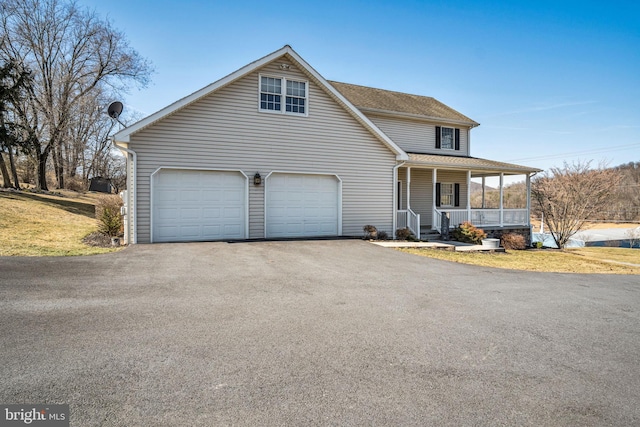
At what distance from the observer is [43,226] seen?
45.6 ft

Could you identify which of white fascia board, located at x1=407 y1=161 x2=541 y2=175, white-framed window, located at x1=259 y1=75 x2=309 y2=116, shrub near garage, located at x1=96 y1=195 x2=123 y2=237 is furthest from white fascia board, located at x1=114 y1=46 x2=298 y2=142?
white fascia board, located at x1=407 y1=161 x2=541 y2=175

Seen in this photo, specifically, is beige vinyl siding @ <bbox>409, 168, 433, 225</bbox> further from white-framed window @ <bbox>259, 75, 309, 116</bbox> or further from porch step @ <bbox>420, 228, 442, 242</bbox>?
white-framed window @ <bbox>259, 75, 309, 116</bbox>

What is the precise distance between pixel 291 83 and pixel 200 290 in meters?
9.92

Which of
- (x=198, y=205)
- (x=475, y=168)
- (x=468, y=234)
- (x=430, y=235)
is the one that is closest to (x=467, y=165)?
(x=475, y=168)

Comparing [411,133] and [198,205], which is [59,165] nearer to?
[198,205]

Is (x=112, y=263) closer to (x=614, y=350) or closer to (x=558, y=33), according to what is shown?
(x=614, y=350)

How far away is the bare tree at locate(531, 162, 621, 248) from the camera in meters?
19.9

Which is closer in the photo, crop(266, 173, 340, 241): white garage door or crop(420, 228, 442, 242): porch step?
crop(266, 173, 340, 241): white garage door

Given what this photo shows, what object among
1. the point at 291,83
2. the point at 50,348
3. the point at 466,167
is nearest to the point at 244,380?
the point at 50,348

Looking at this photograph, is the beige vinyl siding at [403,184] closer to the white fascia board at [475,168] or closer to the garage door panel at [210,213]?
the white fascia board at [475,168]

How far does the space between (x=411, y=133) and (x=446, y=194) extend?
13.7 ft

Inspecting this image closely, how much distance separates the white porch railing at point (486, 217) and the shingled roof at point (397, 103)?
5837 mm

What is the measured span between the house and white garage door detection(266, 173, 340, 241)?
4cm

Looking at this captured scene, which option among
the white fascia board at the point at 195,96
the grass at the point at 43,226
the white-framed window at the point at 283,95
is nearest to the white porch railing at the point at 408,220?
the white-framed window at the point at 283,95
